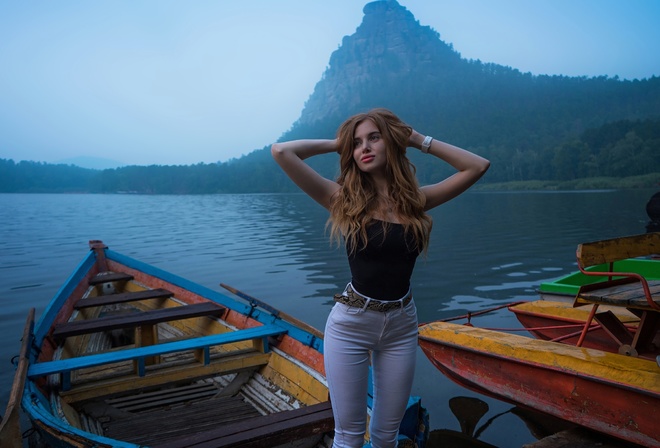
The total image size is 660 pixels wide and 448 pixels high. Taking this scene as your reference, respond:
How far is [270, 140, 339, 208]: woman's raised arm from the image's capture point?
2443 mm

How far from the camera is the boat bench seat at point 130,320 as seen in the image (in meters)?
5.95

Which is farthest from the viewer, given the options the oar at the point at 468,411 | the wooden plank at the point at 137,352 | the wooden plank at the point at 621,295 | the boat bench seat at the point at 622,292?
the oar at the point at 468,411

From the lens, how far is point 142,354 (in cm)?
499

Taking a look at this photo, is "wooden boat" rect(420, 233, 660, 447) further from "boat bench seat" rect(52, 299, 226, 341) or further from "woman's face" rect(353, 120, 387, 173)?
"boat bench seat" rect(52, 299, 226, 341)

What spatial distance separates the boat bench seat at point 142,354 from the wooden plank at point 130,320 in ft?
2.77

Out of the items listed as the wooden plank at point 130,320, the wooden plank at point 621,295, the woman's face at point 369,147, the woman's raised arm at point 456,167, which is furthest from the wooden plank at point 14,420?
the wooden plank at point 621,295

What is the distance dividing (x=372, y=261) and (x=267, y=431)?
6.55 ft

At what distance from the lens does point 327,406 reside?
3924 millimetres

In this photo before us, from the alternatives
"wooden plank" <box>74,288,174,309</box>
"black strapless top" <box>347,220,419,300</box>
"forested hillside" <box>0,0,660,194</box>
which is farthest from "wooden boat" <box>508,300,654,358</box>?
"forested hillside" <box>0,0,660,194</box>

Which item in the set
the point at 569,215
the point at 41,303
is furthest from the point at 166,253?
the point at 569,215

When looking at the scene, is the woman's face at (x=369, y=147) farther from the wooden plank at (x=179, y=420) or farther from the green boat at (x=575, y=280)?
the green boat at (x=575, y=280)

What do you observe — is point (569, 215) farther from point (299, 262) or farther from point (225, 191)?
point (225, 191)

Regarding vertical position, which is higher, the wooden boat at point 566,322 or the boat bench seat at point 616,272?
the boat bench seat at point 616,272

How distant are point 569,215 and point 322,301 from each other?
2776cm
